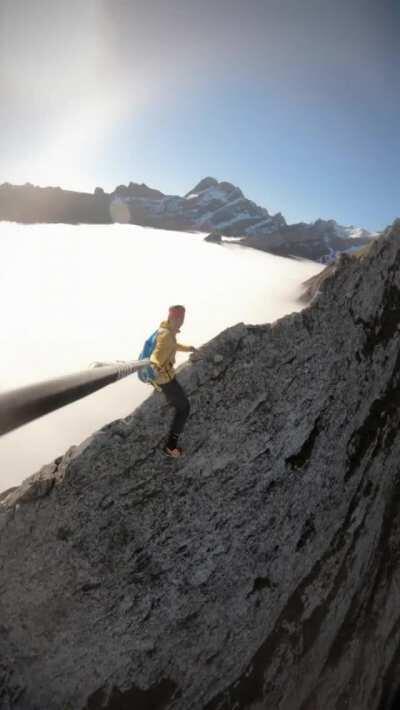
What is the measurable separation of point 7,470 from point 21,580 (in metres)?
45.9

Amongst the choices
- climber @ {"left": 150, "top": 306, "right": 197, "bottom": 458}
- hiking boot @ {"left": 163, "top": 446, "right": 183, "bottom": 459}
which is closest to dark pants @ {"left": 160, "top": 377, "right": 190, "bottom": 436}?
climber @ {"left": 150, "top": 306, "right": 197, "bottom": 458}

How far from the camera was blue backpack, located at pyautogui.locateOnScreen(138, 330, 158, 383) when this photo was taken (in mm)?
8000

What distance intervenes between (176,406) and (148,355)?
4.56ft

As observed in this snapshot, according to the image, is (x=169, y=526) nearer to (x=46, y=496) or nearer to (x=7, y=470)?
(x=46, y=496)

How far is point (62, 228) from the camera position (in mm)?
181375

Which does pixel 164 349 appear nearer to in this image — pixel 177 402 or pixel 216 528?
pixel 177 402

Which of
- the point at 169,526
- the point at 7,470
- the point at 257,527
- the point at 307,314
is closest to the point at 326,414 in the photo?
the point at 307,314

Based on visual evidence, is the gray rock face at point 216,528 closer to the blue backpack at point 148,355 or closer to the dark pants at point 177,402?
the dark pants at point 177,402

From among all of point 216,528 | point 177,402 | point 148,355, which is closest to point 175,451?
point 177,402

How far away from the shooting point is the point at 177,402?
8.66 metres

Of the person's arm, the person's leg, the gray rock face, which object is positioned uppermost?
the person's arm

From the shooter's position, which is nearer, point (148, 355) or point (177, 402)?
point (148, 355)

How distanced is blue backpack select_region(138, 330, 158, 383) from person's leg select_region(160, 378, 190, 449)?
36cm

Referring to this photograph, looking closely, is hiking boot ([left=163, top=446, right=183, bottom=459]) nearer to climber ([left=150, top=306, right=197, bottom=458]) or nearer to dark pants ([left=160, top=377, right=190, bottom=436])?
climber ([left=150, top=306, right=197, bottom=458])
